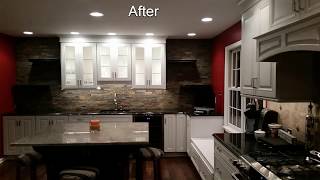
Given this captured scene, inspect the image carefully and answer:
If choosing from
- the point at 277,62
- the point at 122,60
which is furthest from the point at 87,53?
the point at 277,62

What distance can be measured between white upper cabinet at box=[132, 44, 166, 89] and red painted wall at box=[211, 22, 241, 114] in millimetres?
1095

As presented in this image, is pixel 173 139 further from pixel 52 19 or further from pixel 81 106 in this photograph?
pixel 52 19

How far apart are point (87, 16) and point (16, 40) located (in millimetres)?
2907

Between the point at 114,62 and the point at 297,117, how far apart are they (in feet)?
13.2

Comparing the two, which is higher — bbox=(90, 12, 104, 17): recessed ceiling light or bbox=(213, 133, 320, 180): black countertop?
bbox=(90, 12, 104, 17): recessed ceiling light

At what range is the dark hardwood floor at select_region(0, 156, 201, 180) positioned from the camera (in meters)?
4.73

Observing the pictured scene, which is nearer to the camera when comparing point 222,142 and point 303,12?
point 303,12

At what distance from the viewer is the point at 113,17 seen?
427 centimetres

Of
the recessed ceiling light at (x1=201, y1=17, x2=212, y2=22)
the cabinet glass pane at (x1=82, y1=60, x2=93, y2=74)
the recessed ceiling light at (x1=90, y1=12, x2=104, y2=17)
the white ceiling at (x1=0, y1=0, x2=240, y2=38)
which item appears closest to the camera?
the white ceiling at (x1=0, y1=0, x2=240, y2=38)

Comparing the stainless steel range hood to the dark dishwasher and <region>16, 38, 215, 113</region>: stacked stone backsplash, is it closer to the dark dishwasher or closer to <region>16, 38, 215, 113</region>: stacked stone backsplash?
the dark dishwasher

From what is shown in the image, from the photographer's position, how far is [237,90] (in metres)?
4.97

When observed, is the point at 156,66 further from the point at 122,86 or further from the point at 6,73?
the point at 6,73

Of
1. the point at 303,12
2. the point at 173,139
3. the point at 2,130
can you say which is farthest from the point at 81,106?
the point at 303,12

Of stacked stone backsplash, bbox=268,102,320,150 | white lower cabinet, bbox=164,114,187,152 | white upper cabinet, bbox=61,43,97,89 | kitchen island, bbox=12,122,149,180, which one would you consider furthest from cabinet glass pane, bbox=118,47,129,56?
stacked stone backsplash, bbox=268,102,320,150
